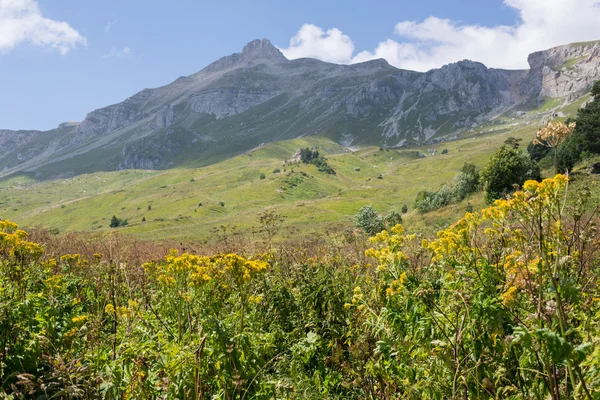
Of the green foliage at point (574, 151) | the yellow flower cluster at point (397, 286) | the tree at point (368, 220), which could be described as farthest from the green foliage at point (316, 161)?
the yellow flower cluster at point (397, 286)

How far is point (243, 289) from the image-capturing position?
548 centimetres

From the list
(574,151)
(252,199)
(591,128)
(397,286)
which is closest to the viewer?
(397,286)

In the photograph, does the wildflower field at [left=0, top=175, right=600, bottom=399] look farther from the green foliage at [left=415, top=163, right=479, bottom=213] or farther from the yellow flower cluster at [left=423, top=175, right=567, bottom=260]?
the green foliage at [left=415, top=163, right=479, bottom=213]

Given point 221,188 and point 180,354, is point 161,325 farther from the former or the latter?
point 221,188

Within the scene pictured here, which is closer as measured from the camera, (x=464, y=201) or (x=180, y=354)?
(x=180, y=354)

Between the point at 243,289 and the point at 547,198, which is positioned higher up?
the point at 547,198

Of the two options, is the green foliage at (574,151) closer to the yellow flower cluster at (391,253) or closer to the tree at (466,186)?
the tree at (466,186)

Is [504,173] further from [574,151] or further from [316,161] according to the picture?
[316,161]

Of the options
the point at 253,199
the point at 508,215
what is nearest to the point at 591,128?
the point at 508,215

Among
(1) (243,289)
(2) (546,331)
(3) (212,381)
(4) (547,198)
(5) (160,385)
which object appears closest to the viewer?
(2) (546,331)

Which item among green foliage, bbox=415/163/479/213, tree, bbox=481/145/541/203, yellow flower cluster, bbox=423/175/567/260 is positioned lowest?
green foliage, bbox=415/163/479/213

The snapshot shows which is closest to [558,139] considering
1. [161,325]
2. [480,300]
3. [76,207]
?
[480,300]

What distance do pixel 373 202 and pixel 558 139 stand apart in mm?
112510

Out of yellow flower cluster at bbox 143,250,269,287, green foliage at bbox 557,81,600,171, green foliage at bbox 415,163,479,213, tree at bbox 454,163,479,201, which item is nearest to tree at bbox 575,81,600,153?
green foliage at bbox 557,81,600,171
